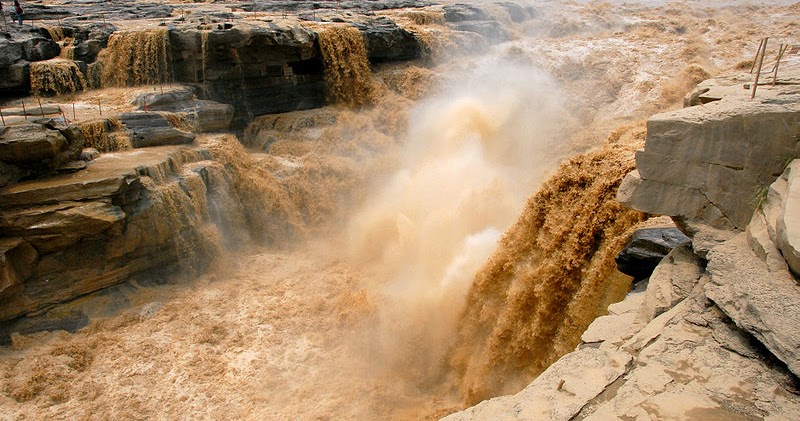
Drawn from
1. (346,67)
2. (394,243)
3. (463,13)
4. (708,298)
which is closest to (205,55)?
(346,67)

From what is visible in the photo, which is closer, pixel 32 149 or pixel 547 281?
pixel 547 281

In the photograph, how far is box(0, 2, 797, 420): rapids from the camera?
681cm

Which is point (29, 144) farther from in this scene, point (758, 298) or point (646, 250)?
point (758, 298)

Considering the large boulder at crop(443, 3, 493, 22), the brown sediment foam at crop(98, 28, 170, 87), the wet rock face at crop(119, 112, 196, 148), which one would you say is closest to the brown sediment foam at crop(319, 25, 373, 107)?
the brown sediment foam at crop(98, 28, 170, 87)

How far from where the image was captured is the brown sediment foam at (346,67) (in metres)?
13.9

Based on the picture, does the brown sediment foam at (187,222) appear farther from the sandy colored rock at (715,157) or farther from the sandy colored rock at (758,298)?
the sandy colored rock at (758,298)

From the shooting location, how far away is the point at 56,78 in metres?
11.4

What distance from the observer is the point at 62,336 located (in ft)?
25.7

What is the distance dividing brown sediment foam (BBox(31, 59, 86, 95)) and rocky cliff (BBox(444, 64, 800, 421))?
1170cm

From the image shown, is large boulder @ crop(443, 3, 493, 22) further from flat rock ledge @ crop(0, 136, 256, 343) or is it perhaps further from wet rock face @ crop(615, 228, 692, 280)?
wet rock face @ crop(615, 228, 692, 280)

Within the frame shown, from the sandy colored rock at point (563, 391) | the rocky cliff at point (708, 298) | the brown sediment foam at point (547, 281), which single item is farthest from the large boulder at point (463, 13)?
the sandy colored rock at point (563, 391)

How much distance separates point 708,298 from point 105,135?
10136 millimetres

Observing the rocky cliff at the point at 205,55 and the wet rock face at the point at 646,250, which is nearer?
the wet rock face at the point at 646,250

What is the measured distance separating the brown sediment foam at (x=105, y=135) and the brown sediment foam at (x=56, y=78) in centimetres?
256
